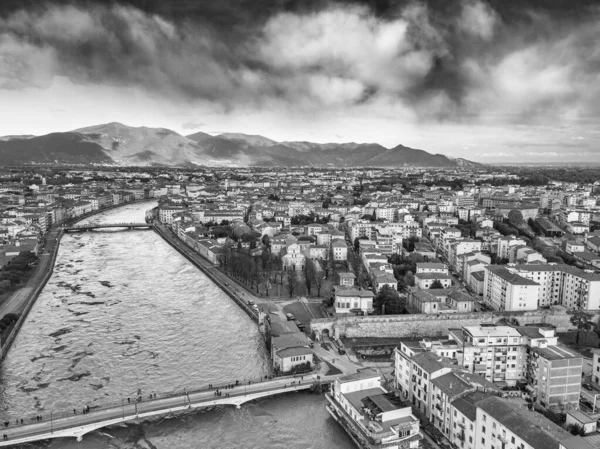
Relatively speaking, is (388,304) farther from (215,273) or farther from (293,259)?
(215,273)

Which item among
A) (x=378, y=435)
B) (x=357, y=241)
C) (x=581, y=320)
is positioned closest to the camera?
(x=378, y=435)

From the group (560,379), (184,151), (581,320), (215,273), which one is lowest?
(215,273)

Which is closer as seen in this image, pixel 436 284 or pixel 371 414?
pixel 371 414

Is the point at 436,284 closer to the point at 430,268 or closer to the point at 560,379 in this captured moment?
the point at 430,268

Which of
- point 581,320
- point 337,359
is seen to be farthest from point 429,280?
point 337,359

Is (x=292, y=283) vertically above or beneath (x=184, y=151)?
beneath

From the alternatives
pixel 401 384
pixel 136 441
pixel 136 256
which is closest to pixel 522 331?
pixel 401 384

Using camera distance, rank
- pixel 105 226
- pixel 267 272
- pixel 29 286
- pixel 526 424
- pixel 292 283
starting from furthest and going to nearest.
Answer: pixel 105 226 → pixel 267 272 → pixel 29 286 → pixel 292 283 → pixel 526 424
